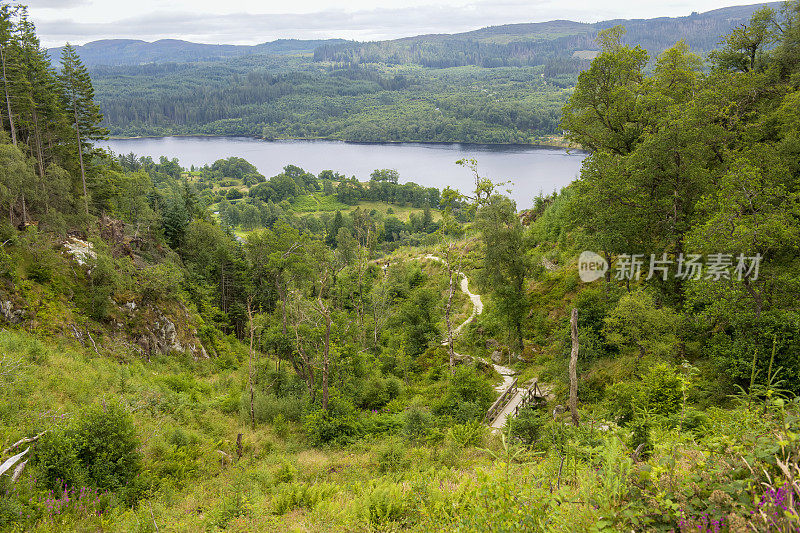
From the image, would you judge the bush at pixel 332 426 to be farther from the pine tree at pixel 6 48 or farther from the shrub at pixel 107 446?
the pine tree at pixel 6 48

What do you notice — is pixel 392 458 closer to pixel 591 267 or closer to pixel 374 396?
pixel 374 396

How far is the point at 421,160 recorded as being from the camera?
157m

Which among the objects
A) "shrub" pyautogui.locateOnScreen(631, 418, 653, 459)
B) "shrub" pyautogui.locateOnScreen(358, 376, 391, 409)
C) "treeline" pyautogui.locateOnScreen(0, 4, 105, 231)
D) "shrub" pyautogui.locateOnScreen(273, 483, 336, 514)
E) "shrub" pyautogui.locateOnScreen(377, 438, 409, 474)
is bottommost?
"shrub" pyautogui.locateOnScreen(358, 376, 391, 409)

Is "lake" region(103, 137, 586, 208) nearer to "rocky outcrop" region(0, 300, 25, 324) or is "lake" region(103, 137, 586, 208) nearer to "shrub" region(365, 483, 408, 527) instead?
"rocky outcrop" region(0, 300, 25, 324)

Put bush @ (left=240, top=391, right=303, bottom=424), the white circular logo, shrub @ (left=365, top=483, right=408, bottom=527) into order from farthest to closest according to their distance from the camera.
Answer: the white circular logo → bush @ (left=240, top=391, right=303, bottom=424) → shrub @ (left=365, top=483, right=408, bottom=527)

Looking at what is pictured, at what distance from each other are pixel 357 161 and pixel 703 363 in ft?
521

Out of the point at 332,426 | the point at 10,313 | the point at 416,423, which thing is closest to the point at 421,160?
the point at 10,313

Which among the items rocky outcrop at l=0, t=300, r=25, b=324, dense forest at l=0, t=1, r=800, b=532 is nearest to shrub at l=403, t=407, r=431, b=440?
dense forest at l=0, t=1, r=800, b=532

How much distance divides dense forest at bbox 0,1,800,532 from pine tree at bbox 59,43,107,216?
206mm

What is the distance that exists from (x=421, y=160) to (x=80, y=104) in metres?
135

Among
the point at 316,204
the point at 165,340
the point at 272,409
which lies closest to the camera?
the point at 272,409

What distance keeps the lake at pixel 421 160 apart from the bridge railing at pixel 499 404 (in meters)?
73.0

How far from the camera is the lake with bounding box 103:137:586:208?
352 feet

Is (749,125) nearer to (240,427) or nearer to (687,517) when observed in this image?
(687,517)
